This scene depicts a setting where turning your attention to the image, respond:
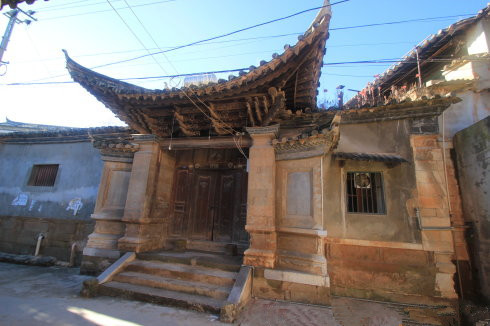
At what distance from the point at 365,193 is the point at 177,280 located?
516 cm

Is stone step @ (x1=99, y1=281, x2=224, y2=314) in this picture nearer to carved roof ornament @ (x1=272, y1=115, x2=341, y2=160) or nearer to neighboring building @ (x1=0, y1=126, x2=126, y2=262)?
carved roof ornament @ (x1=272, y1=115, x2=341, y2=160)

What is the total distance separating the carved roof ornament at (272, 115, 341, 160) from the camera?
16.6 feet

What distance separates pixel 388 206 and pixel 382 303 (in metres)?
2.27

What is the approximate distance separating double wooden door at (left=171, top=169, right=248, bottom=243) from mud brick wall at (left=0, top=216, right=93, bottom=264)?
3488 mm

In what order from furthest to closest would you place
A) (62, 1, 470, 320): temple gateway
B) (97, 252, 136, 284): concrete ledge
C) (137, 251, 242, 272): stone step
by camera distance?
(137, 251, 242, 272): stone step → (97, 252, 136, 284): concrete ledge → (62, 1, 470, 320): temple gateway

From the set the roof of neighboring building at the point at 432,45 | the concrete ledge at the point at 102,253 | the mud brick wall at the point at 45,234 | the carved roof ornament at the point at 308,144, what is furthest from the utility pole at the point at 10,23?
the roof of neighboring building at the point at 432,45

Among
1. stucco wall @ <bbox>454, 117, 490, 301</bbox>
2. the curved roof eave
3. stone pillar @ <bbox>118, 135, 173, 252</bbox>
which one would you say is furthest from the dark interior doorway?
stucco wall @ <bbox>454, 117, 490, 301</bbox>

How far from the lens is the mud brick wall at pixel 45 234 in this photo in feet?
27.0

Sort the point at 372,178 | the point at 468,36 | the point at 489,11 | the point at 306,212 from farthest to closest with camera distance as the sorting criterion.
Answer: the point at 468,36
the point at 489,11
the point at 372,178
the point at 306,212

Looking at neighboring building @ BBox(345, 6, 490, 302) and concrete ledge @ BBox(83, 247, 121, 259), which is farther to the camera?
concrete ledge @ BBox(83, 247, 121, 259)

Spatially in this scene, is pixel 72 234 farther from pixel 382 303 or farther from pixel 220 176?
pixel 382 303

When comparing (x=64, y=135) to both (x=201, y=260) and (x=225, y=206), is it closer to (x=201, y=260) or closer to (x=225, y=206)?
(x=225, y=206)

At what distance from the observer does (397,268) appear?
5.67 metres

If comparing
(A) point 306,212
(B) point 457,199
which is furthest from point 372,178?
(A) point 306,212
